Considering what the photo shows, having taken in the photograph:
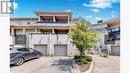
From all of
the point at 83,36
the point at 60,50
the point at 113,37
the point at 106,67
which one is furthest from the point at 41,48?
the point at 113,37

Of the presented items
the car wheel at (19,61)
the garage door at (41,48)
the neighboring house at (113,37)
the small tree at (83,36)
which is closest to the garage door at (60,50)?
the garage door at (41,48)

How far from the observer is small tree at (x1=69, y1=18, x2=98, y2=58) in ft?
19.9

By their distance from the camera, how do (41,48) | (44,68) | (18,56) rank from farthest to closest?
(41,48) < (18,56) < (44,68)

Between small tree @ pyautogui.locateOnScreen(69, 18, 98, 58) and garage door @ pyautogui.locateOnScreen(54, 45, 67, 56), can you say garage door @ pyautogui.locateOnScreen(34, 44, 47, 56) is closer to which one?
garage door @ pyautogui.locateOnScreen(54, 45, 67, 56)

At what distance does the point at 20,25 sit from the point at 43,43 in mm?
3930

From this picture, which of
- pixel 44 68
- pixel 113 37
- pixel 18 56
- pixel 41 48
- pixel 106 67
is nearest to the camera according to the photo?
pixel 44 68

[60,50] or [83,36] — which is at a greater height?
[83,36]

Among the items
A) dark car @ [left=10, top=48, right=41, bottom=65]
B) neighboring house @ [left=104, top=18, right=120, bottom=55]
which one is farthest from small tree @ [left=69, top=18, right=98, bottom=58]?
neighboring house @ [left=104, top=18, right=120, bottom=55]

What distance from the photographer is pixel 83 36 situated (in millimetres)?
6051

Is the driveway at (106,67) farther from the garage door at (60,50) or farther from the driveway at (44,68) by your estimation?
the garage door at (60,50)

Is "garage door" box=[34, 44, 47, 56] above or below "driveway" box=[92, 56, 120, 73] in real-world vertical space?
above

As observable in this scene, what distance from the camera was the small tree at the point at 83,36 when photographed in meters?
6.05

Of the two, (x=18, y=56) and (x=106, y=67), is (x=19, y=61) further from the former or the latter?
(x=106, y=67)
